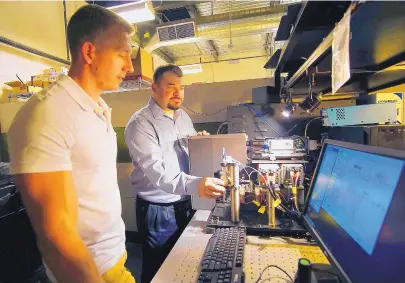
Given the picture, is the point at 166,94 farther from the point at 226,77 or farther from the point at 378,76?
the point at 226,77

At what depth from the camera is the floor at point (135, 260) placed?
2179 millimetres

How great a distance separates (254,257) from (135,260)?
193cm

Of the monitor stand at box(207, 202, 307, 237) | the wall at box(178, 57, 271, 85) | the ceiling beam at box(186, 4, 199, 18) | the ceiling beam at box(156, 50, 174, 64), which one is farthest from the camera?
the wall at box(178, 57, 271, 85)

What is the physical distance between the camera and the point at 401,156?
0.48 metres

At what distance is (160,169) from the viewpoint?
52.8 inches

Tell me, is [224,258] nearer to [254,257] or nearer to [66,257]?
[254,257]

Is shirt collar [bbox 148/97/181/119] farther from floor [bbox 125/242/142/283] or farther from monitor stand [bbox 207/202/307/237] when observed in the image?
floor [bbox 125/242/142/283]

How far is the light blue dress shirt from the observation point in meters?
1.31

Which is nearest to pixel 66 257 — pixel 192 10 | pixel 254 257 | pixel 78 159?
pixel 78 159

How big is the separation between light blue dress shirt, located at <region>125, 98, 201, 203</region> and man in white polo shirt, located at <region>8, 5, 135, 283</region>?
410mm

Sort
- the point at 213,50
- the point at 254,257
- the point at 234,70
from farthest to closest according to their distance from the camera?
the point at 234,70 → the point at 213,50 → the point at 254,257

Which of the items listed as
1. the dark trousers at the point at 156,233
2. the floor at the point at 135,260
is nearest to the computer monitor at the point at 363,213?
the dark trousers at the point at 156,233

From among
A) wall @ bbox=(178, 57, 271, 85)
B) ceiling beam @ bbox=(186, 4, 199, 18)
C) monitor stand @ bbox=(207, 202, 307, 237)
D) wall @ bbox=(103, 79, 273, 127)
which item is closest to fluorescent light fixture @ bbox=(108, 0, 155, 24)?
wall @ bbox=(103, 79, 273, 127)

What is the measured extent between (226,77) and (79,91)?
6040 mm
